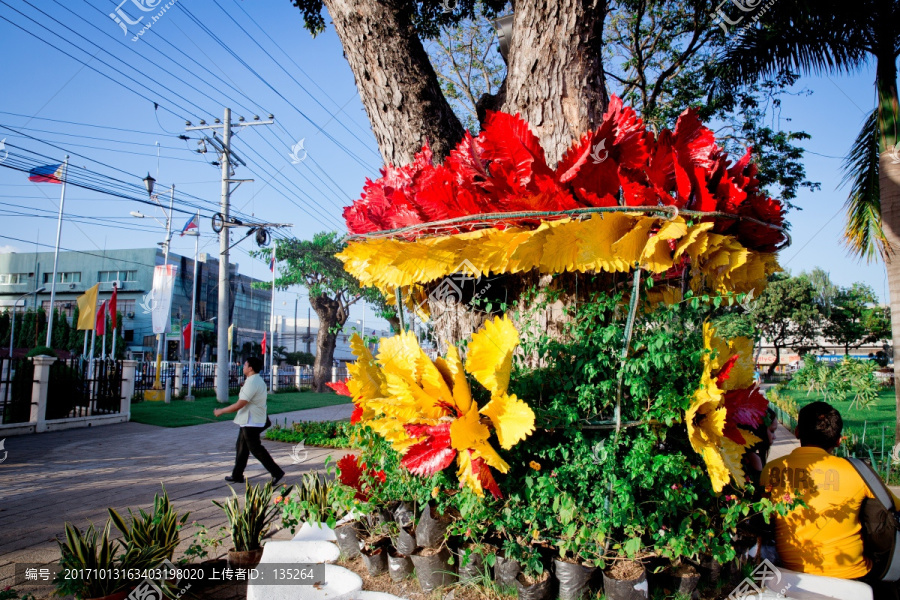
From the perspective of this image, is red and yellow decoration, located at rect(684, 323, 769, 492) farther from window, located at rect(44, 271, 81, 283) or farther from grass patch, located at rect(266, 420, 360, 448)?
window, located at rect(44, 271, 81, 283)

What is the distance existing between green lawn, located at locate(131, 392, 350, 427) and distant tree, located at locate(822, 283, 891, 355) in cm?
3366

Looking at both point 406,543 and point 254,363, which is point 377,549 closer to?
point 406,543

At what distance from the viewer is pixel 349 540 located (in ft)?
9.05

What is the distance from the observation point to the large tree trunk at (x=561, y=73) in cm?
268

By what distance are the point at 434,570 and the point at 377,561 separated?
0.36 meters

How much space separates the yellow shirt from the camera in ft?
8.10

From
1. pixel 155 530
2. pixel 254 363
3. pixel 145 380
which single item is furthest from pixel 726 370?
pixel 145 380

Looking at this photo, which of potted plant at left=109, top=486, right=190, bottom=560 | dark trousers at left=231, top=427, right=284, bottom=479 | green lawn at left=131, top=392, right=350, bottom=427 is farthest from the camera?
green lawn at left=131, top=392, right=350, bottom=427

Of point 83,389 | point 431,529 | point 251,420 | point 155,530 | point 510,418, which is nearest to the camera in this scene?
point 510,418

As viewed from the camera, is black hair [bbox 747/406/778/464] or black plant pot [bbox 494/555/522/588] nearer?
black plant pot [bbox 494/555/522/588]

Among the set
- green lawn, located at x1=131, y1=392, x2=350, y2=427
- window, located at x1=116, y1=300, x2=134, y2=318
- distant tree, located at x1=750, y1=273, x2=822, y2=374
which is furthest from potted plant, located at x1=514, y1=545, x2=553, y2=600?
window, located at x1=116, y1=300, x2=134, y2=318

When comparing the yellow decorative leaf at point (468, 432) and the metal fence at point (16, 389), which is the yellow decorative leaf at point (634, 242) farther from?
the metal fence at point (16, 389)

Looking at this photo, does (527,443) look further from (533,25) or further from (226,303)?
(226,303)

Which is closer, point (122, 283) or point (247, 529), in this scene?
point (247, 529)
